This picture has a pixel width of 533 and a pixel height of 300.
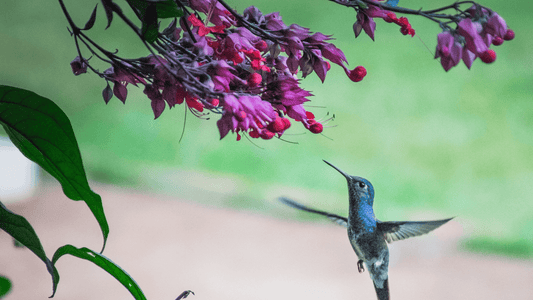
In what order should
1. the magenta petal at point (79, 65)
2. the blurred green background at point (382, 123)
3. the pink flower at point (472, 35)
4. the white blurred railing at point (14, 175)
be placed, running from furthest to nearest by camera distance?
the white blurred railing at point (14, 175) < the blurred green background at point (382, 123) < the magenta petal at point (79, 65) < the pink flower at point (472, 35)

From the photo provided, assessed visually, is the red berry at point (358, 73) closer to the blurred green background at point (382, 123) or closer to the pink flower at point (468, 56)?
the pink flower at point (468, 56)

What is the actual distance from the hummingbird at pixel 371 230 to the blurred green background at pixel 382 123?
→ 1475 millimetres

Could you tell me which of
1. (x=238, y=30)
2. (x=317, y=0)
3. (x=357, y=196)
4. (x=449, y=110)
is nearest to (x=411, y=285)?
(x=449, y=110)

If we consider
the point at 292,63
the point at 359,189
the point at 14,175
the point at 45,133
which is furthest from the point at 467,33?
the point at 14,175

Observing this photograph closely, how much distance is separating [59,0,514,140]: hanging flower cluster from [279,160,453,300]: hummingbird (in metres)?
0.26

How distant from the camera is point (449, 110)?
216 cm

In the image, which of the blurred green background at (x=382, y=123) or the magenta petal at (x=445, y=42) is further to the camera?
the blurred green background at (x=382, y=123)

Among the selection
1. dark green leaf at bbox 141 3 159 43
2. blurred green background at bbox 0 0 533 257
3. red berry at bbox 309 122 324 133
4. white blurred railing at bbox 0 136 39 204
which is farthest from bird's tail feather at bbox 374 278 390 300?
white blurred railing at bbox 0 136 39 204

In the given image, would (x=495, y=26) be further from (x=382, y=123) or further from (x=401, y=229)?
(x=382, y=123)

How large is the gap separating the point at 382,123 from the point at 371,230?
1.69m

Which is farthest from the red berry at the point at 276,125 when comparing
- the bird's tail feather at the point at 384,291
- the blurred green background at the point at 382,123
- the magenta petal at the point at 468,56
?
the blurred green background at the point at 382,123

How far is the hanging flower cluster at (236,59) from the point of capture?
243 millimetres

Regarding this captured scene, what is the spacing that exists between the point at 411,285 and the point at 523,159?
A: 0.83 metres

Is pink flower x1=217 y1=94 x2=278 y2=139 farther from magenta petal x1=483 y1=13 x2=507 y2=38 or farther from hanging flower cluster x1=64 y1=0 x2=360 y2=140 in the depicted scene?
magenta petal x1=483 y1=13 x2=507 y2=38
